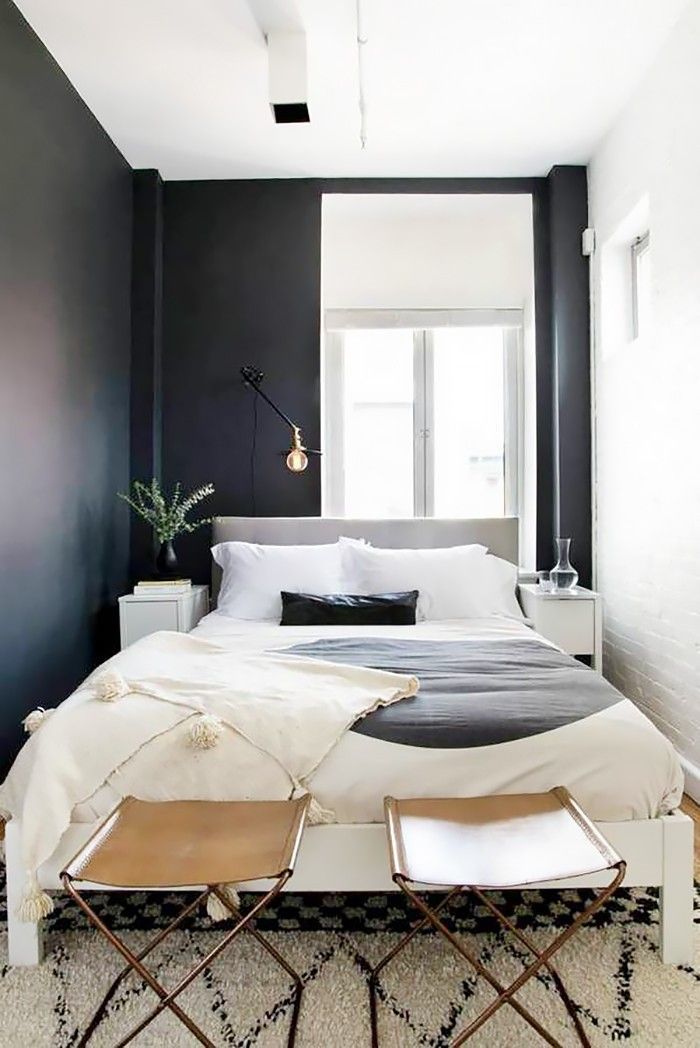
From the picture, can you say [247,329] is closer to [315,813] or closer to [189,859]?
[315,813]

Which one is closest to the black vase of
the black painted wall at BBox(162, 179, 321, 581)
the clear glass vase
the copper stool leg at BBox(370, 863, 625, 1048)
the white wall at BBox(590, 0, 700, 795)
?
the black painted wall at BBox(162, 179, 321, 581)

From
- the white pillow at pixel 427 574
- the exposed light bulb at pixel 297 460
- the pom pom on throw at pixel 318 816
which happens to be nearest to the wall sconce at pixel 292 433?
the exposed light bulb at pixel 297 460

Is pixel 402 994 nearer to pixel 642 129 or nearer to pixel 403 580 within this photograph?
pixel 403 580

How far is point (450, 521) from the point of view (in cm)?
377

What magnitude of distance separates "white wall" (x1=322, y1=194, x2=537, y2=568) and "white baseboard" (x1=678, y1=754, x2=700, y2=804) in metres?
1.64

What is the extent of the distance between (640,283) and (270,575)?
2306 mm

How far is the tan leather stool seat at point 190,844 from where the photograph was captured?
4.41 feet

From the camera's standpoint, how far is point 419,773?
5.48 feet

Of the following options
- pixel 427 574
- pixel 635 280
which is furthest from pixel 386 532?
pixel 635 280

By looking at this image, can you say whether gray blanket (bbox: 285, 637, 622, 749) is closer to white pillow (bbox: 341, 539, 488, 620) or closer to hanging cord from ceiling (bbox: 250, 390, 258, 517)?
white pillow (bbox: 341, 539, 488, 620)

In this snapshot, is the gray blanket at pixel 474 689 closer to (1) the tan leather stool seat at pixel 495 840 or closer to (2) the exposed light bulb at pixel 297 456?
(1) the tan leather stool seat at pixel 495 840

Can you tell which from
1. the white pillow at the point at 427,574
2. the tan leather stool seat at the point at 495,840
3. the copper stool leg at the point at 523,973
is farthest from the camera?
the white pillow at the point at 427,574

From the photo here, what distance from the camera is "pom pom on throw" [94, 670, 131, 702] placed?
1805 mm

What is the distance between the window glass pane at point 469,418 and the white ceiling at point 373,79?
3.12 ft
